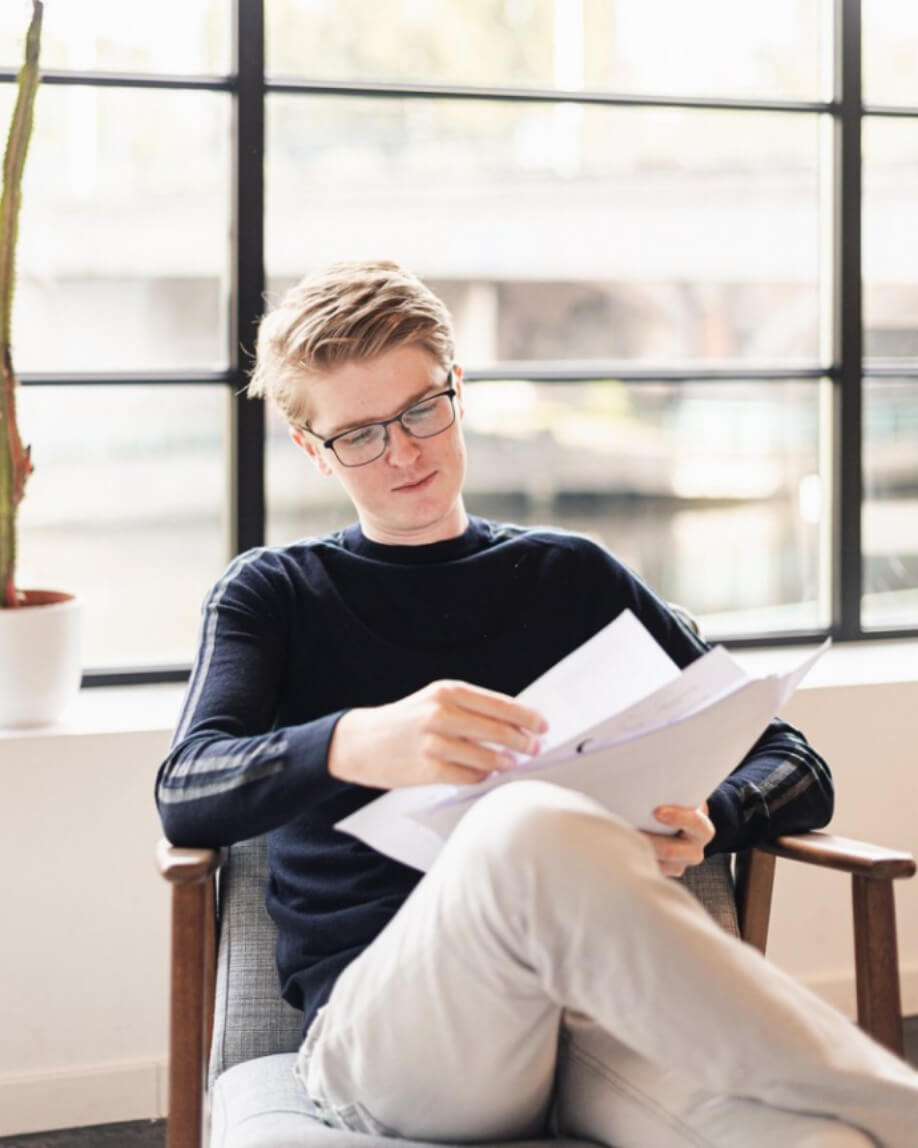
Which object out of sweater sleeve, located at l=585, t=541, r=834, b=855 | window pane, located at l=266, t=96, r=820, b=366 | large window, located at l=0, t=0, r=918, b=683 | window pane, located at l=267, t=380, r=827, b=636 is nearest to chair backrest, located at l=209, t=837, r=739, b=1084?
sweater sleeve, located at l=585, t=541, r=834, b=855

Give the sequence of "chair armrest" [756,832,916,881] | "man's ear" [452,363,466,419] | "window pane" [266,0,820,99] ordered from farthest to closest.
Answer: "window pane" [266,0,820,99] < "man's ear" [452,363,466,419] < "chair armrest" [756,832,916,881]

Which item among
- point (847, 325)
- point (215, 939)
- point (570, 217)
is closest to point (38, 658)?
point (215, 939)

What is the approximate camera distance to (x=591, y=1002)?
3.99 ft

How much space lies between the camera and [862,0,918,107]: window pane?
2.95 m

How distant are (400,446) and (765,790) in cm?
55

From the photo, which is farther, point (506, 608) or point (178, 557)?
point (178, 557)

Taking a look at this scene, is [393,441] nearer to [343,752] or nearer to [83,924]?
[343,752]

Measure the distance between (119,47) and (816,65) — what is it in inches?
52.1

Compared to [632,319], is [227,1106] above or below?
below

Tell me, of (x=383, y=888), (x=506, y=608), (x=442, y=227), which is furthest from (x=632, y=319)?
(x=383, y=888)

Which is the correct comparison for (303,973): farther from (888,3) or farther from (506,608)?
(888,3)

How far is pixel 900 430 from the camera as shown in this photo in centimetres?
305

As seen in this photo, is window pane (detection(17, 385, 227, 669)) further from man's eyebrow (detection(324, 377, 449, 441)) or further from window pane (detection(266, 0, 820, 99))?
man's eyebrow (detection(324, 377, 449, 441))

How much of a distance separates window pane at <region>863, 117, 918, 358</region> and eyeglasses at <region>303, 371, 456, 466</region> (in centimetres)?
155
